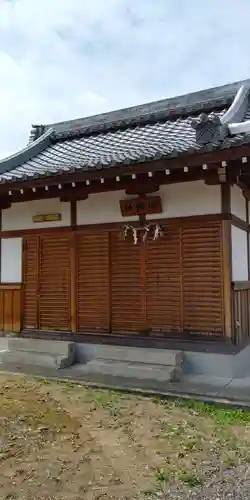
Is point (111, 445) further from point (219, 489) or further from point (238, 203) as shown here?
point (238, 203)

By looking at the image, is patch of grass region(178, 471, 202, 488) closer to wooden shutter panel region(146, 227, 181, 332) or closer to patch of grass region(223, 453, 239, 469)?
patch of grass region(223, 453, 239, 469)

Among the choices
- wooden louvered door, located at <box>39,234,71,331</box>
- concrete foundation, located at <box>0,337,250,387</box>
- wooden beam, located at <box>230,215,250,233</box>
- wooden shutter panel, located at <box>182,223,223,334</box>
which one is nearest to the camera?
concrete foundation, located at <box>0,337,250,387</box>

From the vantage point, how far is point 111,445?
365cm

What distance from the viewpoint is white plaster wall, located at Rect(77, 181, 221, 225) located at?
6164 millimetres

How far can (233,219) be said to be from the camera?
621cm

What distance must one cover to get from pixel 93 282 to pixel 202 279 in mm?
1906

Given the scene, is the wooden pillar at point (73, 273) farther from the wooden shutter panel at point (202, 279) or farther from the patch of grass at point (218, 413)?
the patch of grass at point (218, 413)

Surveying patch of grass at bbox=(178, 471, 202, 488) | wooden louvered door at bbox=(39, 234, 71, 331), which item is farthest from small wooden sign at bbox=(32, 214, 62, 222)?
patch of grass at bbox=(178, 471, 202, 488)

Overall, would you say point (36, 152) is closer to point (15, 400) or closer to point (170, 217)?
point (170, 217)

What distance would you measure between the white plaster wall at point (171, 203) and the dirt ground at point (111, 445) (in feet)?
9.25

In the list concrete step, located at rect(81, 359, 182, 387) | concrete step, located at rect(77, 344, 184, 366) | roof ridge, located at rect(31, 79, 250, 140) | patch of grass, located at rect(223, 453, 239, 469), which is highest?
roof ridge, located at rect(31, 79, 250, 140)

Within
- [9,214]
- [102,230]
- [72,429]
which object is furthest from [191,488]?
[9,214]

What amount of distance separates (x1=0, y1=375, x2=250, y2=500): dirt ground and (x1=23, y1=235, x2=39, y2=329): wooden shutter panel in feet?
7.79

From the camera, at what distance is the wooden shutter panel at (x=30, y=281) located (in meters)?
7.52
